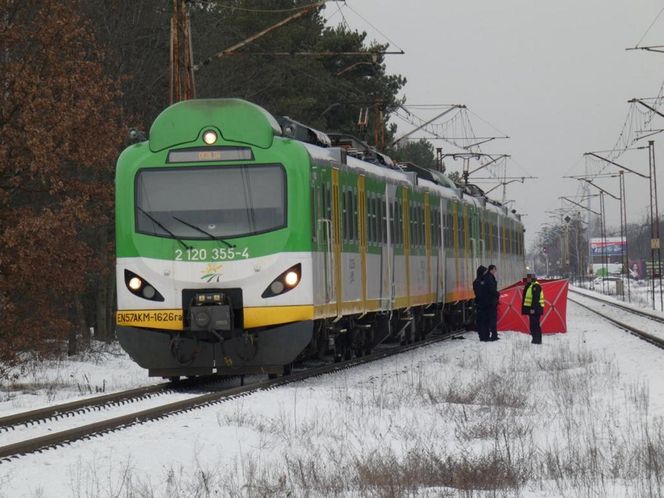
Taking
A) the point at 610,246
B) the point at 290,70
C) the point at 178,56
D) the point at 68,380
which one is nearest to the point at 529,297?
the point at 178,56

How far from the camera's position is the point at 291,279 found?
17.7m

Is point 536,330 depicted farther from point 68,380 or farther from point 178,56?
point 68,380

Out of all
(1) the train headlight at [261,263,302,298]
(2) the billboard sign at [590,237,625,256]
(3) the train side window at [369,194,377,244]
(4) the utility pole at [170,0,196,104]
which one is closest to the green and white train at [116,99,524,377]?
(1) the train headlight at [261,263,302,298]

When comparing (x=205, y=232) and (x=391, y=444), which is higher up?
(x=205, y=232)

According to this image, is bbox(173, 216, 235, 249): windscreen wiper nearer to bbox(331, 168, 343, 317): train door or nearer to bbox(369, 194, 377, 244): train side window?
bbox(331, 168, 343, 317): train door

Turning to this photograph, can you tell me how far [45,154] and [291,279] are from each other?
5.06 m

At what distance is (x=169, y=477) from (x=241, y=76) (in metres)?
38.9

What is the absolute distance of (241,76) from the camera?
4769cm

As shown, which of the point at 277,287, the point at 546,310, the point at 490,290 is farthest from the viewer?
the point at 546,310

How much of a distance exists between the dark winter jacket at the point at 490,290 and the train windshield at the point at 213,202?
1265 cm

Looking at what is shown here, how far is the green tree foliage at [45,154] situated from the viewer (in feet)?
68.6

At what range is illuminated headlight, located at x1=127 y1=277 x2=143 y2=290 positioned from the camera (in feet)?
58.6

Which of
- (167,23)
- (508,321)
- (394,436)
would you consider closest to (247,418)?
(394,436)

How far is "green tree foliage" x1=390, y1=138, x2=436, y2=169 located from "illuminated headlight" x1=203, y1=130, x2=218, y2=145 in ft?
300
